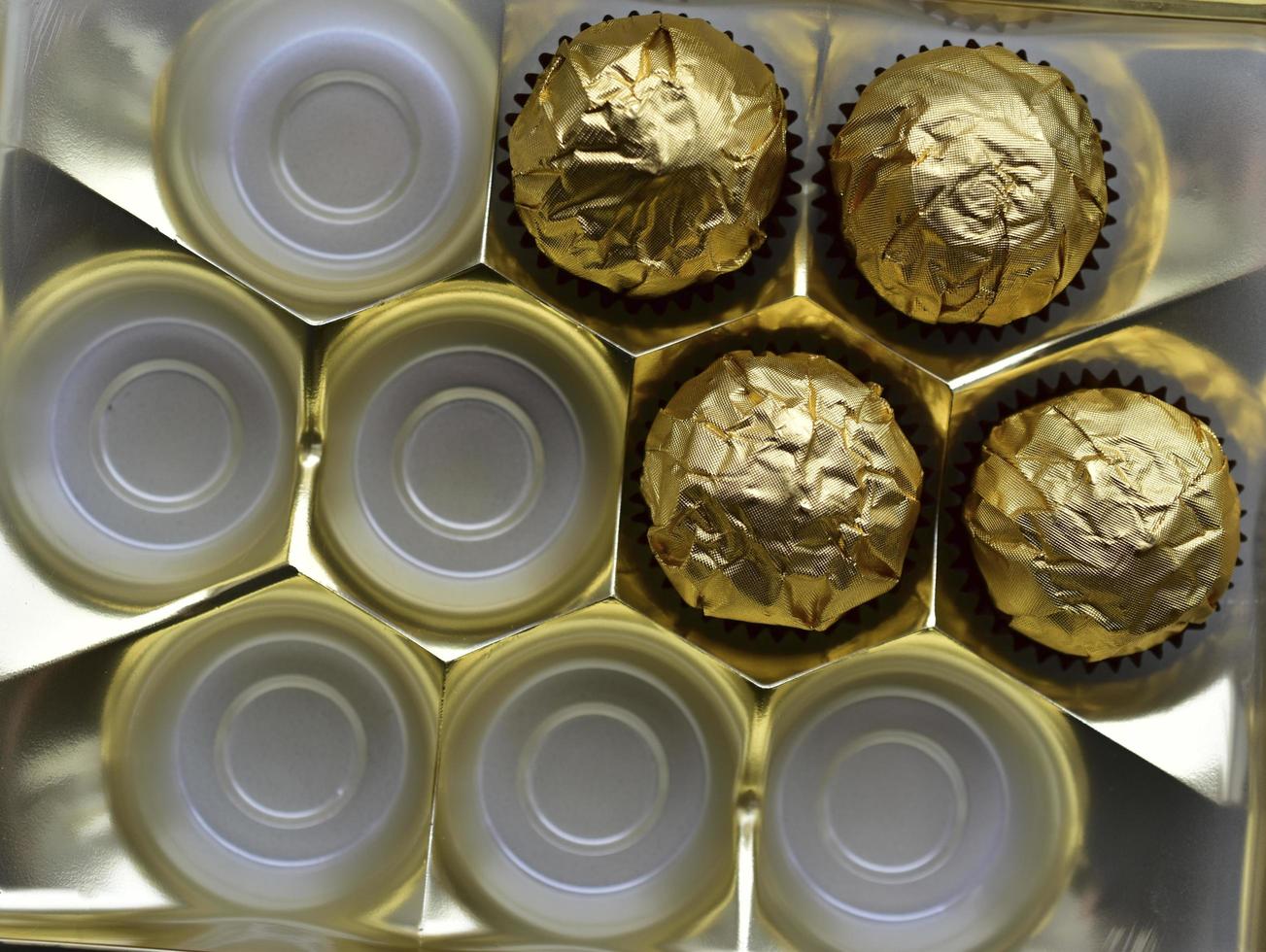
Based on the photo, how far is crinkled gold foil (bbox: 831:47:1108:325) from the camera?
794 millimetres

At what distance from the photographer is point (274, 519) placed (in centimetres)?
97

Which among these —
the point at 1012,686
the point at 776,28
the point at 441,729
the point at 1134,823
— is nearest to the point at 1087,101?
the point at 776,28

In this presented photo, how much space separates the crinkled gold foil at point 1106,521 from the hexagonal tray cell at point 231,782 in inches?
19.9

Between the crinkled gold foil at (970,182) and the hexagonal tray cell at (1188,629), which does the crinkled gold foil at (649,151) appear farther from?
the hexagonal tray cell at (1188,629)

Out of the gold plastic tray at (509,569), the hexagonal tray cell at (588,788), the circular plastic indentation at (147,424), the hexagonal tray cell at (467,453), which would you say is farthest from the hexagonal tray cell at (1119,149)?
the circular plastic indentation at (147,424)

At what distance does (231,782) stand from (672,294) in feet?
2.01

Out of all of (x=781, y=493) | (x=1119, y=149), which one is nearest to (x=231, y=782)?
(x=781, y=493)

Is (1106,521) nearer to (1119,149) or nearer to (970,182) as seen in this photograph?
(970,182)

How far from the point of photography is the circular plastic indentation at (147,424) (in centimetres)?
98

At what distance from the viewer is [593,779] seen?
Result: 99cm

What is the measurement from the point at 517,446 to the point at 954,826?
1.78ft

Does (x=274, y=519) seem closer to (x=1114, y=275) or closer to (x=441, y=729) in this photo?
(x=441, y=729)

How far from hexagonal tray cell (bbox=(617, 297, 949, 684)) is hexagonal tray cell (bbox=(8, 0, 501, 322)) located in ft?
0.71

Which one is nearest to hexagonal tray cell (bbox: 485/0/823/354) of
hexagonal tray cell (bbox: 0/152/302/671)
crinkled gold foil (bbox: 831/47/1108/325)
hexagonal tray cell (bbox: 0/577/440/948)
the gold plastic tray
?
the gold plastic tray
